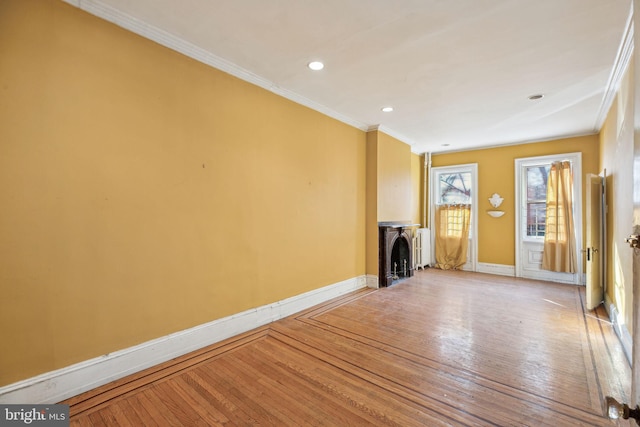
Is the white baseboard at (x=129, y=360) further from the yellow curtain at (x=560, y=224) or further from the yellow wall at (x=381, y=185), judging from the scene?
the yellow curtain at (x=560, y=224)

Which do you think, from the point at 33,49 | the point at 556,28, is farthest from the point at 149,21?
the point at 556,28

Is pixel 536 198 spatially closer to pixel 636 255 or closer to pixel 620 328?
pixel 620 328

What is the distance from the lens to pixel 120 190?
2273mm

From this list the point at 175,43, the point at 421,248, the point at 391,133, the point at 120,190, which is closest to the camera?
the point at 120,190

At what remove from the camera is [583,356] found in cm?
265

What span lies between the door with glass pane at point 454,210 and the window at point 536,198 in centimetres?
94

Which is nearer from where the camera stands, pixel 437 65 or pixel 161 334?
pixel 161 334

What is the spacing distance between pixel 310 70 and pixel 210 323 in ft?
9.01

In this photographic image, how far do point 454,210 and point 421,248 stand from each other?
1.15 meters

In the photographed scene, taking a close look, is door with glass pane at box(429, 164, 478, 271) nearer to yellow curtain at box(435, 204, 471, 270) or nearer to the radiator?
yellow curtain at box(435, 204, 471, 270)

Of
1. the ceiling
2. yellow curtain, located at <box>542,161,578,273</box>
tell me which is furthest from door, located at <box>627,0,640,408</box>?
yellow curtain, located at <box>542,161,578,273</box>

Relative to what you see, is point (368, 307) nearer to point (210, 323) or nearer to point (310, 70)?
point (210, 323)

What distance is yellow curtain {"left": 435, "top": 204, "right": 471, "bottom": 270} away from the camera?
6.51 m

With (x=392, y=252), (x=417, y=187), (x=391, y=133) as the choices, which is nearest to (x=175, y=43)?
(x=391, y=133)
